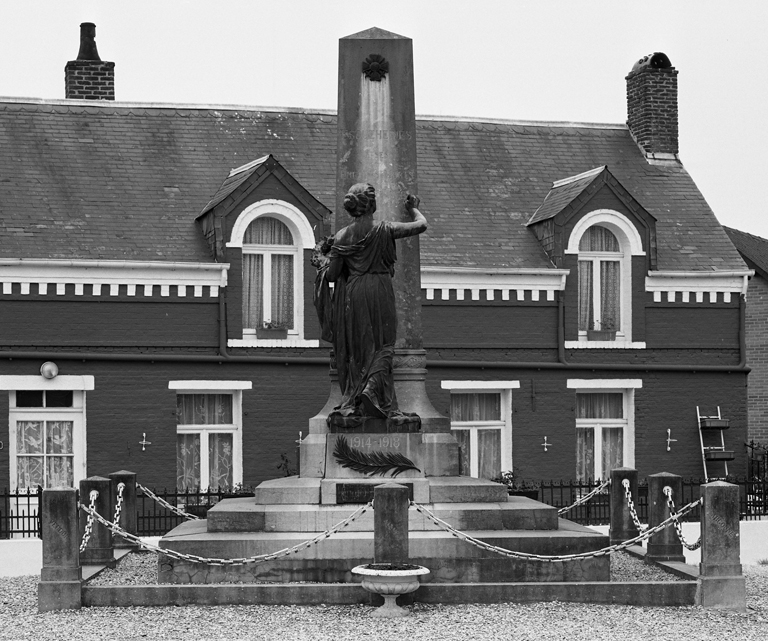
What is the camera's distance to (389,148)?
15.3m

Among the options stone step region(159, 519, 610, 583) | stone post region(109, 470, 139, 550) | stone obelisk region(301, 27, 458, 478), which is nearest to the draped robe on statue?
stone obelisk region(301, 27, 458, 478)

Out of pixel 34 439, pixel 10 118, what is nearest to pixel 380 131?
pixel 34 439

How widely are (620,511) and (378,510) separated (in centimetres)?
539

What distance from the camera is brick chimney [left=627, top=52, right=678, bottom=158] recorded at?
1119 inches

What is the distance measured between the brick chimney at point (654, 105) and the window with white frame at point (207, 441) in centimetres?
1071

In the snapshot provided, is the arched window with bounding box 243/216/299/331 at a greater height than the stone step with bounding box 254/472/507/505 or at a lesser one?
greater

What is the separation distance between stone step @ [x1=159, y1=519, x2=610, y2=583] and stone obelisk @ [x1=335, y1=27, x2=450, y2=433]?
1858 mm

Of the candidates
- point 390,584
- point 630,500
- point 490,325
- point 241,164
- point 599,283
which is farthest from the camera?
point 241,164

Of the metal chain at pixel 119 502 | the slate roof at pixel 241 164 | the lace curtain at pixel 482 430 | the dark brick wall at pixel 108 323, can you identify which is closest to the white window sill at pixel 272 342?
the dark brick wall at pixel 108 323


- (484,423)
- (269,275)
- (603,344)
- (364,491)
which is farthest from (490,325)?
(364,491)

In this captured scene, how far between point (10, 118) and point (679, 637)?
18.5 m

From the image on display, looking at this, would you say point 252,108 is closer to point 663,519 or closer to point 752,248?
point 752,248

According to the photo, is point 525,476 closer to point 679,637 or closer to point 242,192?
point 242,192

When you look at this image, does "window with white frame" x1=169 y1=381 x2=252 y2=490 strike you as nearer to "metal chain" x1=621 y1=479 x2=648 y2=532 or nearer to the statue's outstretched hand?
"metal chain" x1=621 y1=479 x2=648 y2=532
